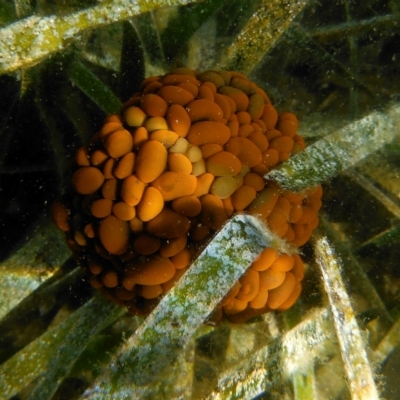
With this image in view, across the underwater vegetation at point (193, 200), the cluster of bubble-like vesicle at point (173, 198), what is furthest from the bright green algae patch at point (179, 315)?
the cluster of bubble-like vesicle at point (173, 198)

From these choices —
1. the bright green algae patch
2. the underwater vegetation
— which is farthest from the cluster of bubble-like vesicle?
the bright green algae patch

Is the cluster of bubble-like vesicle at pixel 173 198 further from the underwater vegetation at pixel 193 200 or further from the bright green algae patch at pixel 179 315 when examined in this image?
the bright green algae patch at pixel 179 315

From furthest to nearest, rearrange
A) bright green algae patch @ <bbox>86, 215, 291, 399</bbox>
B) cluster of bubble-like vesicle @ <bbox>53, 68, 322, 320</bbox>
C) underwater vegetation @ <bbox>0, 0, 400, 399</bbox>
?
cluster of bubble-like vesicle @ <bbox>53, 68, 322, 320</bbox>, underwater vegetation @ <bbox>0, 0, 400, 399</bbox>, bright green algae patch @ <bbox>86, 215, 291, 399</bbox>

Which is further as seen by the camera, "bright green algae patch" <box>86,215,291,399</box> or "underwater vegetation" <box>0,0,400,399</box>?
"underwater vegetation" <box>0,0,400,399</box>

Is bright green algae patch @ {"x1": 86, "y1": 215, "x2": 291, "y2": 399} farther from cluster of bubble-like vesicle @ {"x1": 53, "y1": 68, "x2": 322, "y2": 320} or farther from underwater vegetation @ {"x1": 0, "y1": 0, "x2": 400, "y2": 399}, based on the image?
cluster of bubble-like vesicle @ {"x1": 53, "y1": 68, "x2": 322, "y2": 320}

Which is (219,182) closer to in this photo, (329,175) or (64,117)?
(329,175)

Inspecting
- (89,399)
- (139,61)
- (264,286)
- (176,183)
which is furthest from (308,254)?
(139,61)
